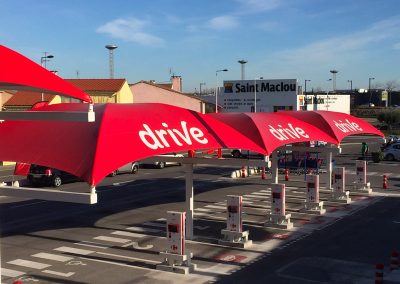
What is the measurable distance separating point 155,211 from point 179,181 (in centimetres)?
1026

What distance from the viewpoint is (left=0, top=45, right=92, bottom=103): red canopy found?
721 cm

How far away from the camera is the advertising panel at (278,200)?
57.9ft

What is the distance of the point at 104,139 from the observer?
9742 mm

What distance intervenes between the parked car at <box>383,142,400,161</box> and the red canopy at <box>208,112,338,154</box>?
26774mm

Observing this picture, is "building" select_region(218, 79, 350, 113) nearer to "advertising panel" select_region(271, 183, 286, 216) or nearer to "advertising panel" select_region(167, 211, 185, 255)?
"advertising panel" select_region(271, 183, 286, 216)

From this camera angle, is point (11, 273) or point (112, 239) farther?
point (112, 239)

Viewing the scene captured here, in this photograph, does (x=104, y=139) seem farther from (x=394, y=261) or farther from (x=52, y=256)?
(x=394, y=261)

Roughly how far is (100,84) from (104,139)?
1800 inches

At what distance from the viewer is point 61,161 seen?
9055 millimetres

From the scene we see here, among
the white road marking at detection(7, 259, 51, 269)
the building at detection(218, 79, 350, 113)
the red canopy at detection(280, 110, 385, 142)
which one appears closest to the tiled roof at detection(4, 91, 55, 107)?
the building at detection(218, 79, 350, 113)

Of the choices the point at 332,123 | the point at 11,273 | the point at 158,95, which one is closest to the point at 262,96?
the point at 158,95

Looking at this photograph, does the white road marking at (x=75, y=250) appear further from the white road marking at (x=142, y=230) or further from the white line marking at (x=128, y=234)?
the white road marking at (x=142, y=230)

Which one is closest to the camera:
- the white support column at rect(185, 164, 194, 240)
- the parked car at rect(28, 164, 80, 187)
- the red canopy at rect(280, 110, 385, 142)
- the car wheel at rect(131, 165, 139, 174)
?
the white support column at rect(185, 164, 194, 240)

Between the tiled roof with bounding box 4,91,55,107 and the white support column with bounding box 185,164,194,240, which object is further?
the tiled roof with bounding box 4,91,55,107
